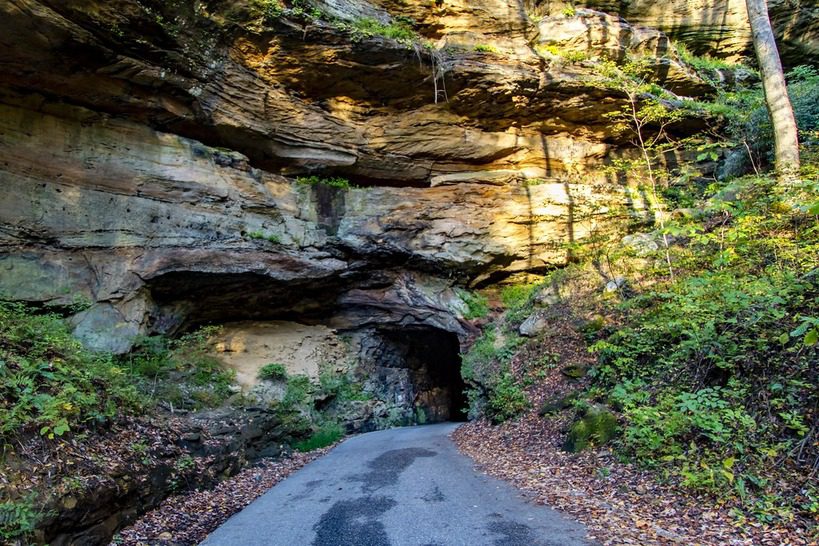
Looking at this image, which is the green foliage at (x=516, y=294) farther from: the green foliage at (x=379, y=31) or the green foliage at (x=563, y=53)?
the green foliage at (x=379, y=31)

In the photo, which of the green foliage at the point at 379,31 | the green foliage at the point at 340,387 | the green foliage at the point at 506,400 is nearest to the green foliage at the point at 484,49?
the green foliage at the point at 379,31

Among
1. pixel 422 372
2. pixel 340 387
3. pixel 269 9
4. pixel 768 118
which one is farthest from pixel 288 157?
pixel 768 118

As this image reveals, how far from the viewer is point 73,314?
9.22 m

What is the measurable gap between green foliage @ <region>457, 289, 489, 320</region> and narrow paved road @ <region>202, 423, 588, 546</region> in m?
7.05

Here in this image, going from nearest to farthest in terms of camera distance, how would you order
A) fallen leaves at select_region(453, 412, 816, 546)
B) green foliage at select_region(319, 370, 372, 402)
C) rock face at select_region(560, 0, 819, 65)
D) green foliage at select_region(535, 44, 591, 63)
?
fallen leaves at select_region(453, 412, 816, 546), green foliage at select_region(319, 370, 372, 402), green foliage at select_region(535, 44, 591, 63), rock face at select_region(560, 0, 819, 65)

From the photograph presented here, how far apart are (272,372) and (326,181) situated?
19.4 ft

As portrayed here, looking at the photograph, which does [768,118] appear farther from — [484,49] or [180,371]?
[180,371]

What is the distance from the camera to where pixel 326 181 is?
13.1 m

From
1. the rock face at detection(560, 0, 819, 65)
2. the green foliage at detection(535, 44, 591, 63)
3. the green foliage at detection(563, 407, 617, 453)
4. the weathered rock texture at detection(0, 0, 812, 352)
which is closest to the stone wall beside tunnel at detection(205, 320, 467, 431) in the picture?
the weathered rock texture at detection(0, 0, 812, 352)

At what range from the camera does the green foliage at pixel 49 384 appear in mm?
4625

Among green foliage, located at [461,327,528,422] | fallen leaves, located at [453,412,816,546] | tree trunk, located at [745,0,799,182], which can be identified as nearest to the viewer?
fallen leaves, located at [453,412,816,546]

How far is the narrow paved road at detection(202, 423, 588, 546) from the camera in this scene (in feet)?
14.0

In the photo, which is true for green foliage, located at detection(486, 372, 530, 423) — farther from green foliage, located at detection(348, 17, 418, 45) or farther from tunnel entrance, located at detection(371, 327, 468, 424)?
green foliage, located at detection(348, 17, 418, 45)

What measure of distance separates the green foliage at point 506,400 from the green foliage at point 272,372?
5.86m
